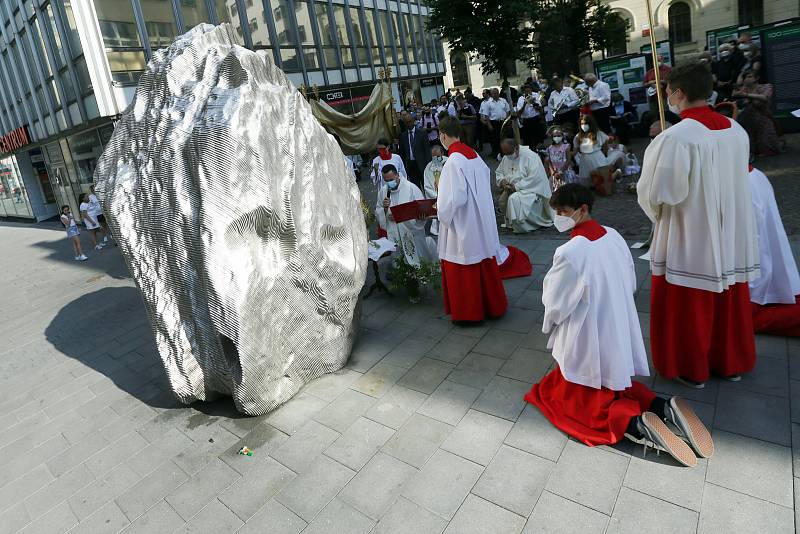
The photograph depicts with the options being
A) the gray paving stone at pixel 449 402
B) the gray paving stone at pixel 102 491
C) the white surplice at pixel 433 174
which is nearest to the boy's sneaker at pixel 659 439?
the gray paving stone at pixel 449 402

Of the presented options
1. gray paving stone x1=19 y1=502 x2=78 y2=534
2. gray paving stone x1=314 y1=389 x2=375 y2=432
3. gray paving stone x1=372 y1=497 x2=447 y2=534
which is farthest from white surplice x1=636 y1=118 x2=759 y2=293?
gray paving stone x1=19 y1=502 x2=78 y2=534

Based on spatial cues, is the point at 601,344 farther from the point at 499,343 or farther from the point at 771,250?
the point at 771,250

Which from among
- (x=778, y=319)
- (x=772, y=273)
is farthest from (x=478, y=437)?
(x=772, y=273)

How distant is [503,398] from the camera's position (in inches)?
157

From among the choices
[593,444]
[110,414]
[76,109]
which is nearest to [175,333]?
[110,414]

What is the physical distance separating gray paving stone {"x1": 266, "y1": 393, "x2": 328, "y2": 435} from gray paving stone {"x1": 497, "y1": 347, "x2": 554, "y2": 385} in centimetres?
156

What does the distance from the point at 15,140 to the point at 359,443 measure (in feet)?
86.0

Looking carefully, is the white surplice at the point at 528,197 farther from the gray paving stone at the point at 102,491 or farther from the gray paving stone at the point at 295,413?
the gray paving stone at the point at 102,491

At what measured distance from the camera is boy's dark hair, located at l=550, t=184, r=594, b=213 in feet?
10.5

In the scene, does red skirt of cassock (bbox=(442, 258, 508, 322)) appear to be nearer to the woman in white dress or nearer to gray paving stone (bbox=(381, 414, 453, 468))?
gray paving stone (bbox=(381, 414, 453, 468))

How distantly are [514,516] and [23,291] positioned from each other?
11.2 meters

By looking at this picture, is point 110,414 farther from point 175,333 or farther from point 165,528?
point 165,528

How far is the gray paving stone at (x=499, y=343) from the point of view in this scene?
470cm

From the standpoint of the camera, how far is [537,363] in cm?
441
